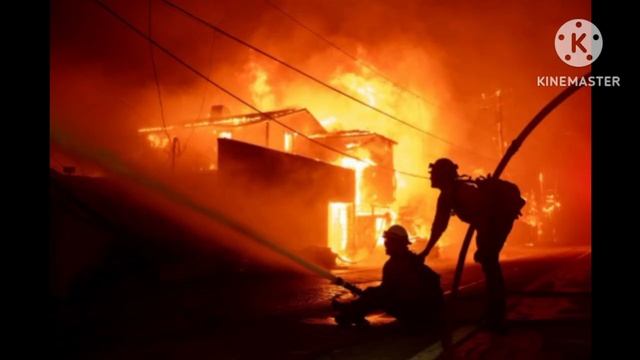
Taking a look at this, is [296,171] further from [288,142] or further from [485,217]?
[485,217]

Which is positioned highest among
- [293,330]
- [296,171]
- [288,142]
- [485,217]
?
[288,142]

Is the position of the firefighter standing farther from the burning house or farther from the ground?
the burning house

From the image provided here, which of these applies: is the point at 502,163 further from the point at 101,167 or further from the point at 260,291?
the point at 101,167

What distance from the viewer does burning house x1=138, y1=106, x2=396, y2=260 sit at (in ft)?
61.6

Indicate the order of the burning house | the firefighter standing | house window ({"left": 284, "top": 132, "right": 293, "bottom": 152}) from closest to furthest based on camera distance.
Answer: the firefighter standing
the burning house
house window ({"left": 284, "top": 132, "right": 293, "bottom": 152})

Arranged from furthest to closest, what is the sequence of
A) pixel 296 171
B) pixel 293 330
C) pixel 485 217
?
pixel 296 171, pixel 293 330, pixel 485 217

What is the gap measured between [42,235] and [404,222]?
29505mm

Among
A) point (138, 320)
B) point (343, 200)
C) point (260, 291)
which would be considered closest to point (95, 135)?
point (343, 200)

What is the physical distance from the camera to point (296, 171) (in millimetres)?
21812

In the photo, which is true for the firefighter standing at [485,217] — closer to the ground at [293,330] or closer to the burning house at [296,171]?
the ground at [293,330]

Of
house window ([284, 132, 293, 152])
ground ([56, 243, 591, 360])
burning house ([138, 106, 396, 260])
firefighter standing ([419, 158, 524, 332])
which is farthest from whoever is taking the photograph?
house window ([284, 132, 293, 152])

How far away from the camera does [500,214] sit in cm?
531

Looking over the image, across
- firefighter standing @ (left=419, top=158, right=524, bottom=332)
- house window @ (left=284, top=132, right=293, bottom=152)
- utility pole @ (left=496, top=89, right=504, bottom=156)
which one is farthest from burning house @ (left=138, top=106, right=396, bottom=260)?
firefighter standing @ (left=419, top=158, right=524, bottom=332)

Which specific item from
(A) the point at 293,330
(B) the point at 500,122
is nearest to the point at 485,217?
(A) the point at 293,330
